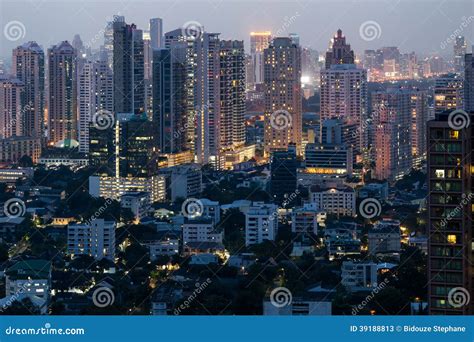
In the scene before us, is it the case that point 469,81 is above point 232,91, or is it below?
below

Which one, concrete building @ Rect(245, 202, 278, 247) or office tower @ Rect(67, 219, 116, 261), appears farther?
concrete building @ Rect(245, 202, 278, 247)

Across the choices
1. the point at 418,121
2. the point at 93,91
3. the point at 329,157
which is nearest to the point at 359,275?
the point at 329,157

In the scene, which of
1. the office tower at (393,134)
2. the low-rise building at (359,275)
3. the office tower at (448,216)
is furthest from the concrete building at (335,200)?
the office tower at (448,216)

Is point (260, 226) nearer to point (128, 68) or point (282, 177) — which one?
point (282, 177)

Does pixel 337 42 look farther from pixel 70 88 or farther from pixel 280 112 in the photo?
pixel 70 88

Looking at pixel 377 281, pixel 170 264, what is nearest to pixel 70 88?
pixel 170 264

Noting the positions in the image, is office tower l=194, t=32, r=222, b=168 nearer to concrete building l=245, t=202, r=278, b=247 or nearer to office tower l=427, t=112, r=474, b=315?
concrete building l=245, t=202, r=278, b=247

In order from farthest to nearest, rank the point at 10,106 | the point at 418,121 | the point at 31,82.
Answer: the point at 31,82 < the point at 10,106 < the point at 418,121

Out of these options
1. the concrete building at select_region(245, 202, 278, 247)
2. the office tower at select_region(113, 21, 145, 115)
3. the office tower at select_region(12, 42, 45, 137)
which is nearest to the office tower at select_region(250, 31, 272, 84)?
the office tower at select_region(113, 21, 145, 115)
